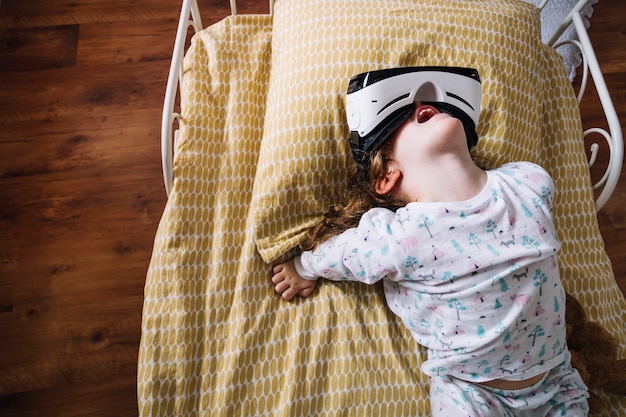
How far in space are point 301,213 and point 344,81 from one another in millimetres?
285

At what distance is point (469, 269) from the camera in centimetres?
75

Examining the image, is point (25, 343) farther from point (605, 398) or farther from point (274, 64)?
point (605, 398)

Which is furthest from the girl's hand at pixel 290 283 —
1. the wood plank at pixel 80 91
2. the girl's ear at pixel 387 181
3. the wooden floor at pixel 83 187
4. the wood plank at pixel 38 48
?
the wood plank at pixel 38 48

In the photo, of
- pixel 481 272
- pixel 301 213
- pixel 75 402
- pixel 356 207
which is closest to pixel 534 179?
pixel 481 272

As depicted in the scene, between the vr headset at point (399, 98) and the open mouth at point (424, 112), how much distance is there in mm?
11

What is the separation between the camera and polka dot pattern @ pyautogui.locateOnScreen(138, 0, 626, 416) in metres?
0.84

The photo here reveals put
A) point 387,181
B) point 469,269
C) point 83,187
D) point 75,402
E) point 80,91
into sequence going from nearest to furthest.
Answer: point 469,269 < point 387,181 < point 75,402 < point 83,187 < point 80,91

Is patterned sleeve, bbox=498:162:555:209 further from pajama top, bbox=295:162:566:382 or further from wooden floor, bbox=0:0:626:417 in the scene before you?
wooden floor, bbox=0:0:626:417

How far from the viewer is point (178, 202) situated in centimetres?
94

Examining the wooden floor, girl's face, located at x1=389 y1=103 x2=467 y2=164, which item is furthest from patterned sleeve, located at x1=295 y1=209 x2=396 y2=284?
the wooden floor

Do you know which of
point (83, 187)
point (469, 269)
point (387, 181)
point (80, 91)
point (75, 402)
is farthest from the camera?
point (80, 91)

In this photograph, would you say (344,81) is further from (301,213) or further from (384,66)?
(301,213)

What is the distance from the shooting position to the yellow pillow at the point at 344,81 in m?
0.91

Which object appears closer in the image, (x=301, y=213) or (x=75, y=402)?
(x=301, y=213)
